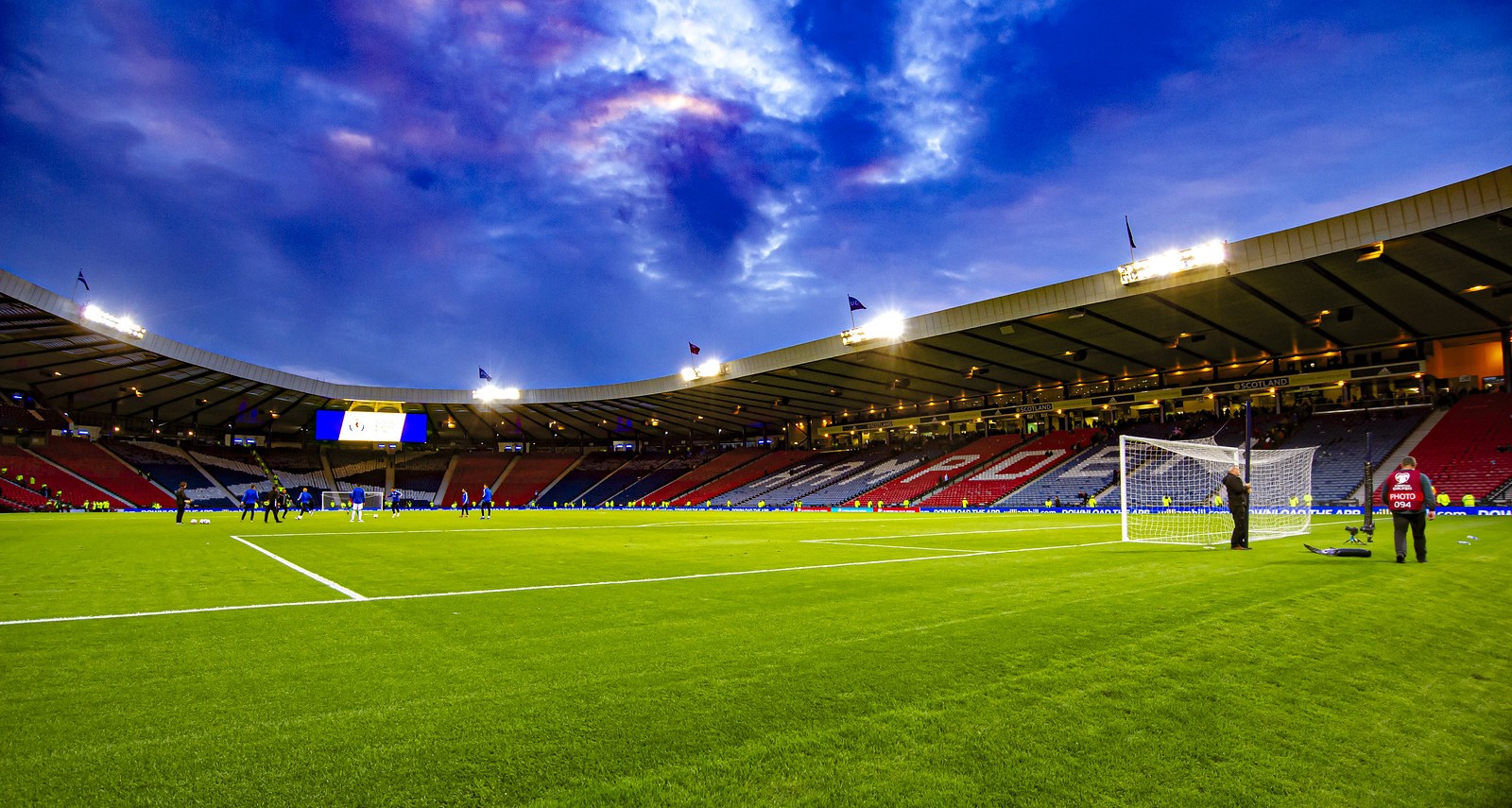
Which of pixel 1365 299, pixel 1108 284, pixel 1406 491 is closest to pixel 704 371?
pixel 1108 284

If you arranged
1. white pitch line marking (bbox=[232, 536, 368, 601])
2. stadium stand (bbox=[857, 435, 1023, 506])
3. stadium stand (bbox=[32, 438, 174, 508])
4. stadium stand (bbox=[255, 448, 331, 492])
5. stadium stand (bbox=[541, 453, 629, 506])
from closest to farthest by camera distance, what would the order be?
white pitch line marking (bbox=[232, 536, 368, 601])
stadium stand (bbox=[857, 435, 1023, 506])
stadium stand (bbox=[32, 438, 174, 508])
stadium stand (bbox=[255, 448, 331, 492])
stadium stand (bbox=[541, 453, 629, 506])

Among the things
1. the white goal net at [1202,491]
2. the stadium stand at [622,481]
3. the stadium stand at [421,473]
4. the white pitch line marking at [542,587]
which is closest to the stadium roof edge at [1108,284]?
the white goal net at [1202,491]

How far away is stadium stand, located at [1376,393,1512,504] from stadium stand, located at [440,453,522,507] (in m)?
61.8

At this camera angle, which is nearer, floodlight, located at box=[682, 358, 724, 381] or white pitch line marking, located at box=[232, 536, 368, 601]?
white pitch line marking, located at box=[232, 536, 368, 601]

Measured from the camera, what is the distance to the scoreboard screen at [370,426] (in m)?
51.1

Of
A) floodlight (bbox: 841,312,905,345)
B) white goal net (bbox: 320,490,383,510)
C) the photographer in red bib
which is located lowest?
white goal net (bbox: 320,490,383,510)

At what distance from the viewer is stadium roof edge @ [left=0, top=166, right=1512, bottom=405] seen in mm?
18328

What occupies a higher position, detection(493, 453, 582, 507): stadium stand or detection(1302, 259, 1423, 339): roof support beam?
detection(1302, 259, 1423, 339): roof support beam

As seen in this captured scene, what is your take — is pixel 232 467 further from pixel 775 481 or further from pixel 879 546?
pixel 879 546

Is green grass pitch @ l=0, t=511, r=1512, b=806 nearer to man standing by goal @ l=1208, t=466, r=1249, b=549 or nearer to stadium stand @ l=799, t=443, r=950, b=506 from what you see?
man standing by goal @ l=1208, t=466, r=1249, b=549

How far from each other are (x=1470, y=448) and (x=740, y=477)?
141ft

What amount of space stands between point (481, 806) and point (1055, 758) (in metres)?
2.21

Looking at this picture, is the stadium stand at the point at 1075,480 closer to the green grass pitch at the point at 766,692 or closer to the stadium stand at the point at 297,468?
the green grass pitch at the point at 766,692

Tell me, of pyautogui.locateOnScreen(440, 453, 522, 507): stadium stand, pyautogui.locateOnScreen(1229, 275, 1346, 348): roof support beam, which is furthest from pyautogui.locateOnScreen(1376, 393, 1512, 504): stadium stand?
pyautogui.locateOnScreen(440, 453, 522, 507): stadium stand
